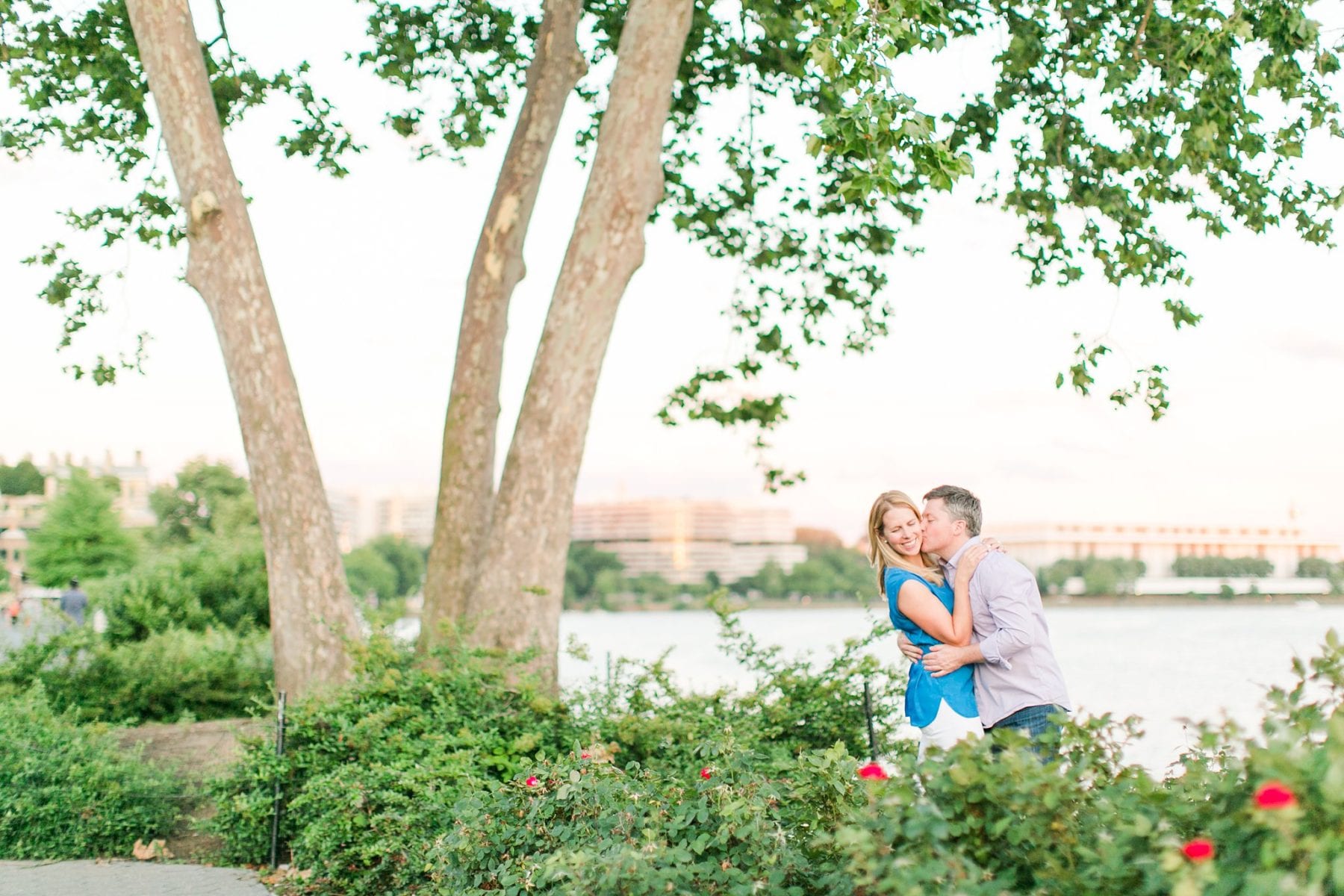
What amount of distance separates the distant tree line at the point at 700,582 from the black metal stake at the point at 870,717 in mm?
57377

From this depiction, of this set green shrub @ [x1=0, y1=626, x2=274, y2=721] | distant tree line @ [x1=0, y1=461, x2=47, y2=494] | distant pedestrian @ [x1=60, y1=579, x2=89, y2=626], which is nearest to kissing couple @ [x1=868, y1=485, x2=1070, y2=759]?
green shrub @ [x1=0, y1=626, x2=274, y2=721]

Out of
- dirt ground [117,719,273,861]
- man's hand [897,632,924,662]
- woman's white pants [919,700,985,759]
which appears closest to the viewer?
woman's white pants [919,700,985,759]

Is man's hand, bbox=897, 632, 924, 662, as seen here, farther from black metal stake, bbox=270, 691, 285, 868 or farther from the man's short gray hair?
black metal stake, bbox=270, 691, 285, 868

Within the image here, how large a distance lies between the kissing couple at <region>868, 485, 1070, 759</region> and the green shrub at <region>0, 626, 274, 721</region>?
21.7ft

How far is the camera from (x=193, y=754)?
8.12m

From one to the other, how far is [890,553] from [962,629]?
407mm

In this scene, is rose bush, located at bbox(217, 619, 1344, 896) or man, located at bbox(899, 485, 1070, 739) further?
man, located at bbox(899, 485, 1070, 739)

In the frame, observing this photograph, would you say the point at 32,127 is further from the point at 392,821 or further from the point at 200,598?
the point at 392,821

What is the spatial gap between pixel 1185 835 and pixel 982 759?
539mm

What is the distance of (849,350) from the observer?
1305cm

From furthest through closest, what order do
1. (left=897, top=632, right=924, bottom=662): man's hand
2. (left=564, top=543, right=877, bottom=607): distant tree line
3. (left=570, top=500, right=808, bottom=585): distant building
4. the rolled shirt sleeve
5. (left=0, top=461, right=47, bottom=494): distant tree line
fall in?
1. (left=0, top=461, right=47, bottom=494): distant tree line
2. (left=570, top=500, right=808, bottom=585): distant building
3. (left=564, top=543, right=877, bottom=607): distant tree line
4. (left=897, top=632, right=924, bottom=662): man's hand
5. the rolled shirt sleeve

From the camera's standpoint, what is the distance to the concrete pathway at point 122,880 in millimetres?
5910

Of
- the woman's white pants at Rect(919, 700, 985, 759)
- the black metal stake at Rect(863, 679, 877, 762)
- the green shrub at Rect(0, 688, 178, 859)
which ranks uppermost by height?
the woman's white pants at Rect(919, 700, 985, 759)

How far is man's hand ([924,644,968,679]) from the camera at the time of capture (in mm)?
4492
